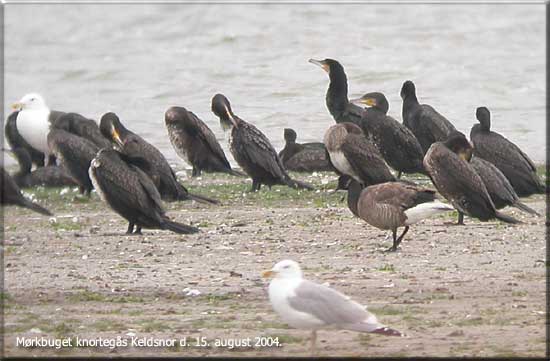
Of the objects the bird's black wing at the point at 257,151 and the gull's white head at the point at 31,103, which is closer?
the bird's black wing at the point at 257,151

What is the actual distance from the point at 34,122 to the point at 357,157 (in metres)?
5.80

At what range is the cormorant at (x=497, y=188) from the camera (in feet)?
41.7

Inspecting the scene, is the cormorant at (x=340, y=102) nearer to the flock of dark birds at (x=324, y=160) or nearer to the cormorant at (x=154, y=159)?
the flock of dark birds at (x=324, y=160)

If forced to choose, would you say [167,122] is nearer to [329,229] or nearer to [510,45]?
[329,229]

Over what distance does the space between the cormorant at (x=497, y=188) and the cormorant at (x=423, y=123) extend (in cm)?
281

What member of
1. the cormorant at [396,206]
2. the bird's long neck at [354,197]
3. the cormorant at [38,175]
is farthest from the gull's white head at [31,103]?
the cormorant at [396,206]

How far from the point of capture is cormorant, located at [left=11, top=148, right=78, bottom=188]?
16.8 metres

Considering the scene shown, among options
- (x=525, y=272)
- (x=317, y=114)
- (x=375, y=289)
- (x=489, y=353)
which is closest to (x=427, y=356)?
(x=489, y=353)

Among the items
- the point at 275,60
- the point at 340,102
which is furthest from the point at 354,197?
the point at 275,60

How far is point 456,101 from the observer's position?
24.0 meters

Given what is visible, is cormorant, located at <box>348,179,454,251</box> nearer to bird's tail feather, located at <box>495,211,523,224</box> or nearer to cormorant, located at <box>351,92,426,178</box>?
bird's tail feather, located at <box>495,211,523,224</box>

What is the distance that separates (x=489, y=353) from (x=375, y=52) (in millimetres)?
21062

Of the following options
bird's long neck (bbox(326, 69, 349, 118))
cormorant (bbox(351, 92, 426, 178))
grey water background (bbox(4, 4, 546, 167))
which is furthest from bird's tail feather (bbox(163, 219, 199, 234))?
grey water background (bbox(4, 4, 546, 167))

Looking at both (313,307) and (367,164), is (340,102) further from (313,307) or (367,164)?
(313,307)
